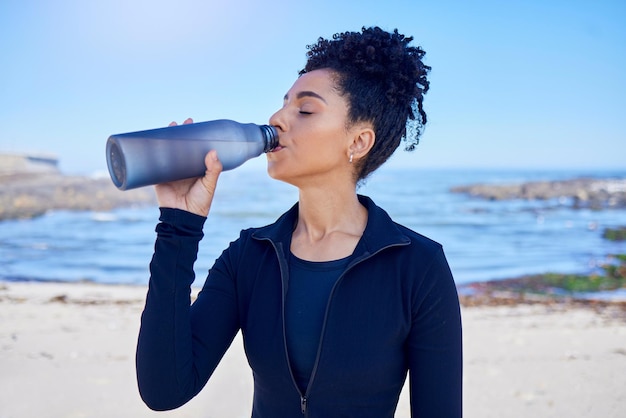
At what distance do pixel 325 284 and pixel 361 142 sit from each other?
1.58 feet

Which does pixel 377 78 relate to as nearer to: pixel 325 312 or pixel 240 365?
pixel 325 312

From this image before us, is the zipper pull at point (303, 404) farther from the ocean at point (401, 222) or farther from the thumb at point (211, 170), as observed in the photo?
the ocean at point (401, 222)

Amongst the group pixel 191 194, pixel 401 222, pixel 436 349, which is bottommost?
pixel 436 349

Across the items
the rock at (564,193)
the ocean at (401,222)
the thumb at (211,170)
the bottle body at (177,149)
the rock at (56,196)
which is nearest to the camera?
the bottle body at (177,149)

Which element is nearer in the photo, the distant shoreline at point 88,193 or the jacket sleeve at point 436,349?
the jacket sleeve at point 436,349

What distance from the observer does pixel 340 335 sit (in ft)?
5.77

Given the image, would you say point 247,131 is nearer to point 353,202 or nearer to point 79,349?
point 353,202

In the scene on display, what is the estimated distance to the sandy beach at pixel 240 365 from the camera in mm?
4762

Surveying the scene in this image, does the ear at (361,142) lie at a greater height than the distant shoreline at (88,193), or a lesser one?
lesser

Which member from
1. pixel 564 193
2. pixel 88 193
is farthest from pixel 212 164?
pixel 564 193

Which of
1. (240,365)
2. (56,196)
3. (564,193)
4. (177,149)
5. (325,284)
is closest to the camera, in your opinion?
(177,149)

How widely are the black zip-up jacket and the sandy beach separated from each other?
118 inches

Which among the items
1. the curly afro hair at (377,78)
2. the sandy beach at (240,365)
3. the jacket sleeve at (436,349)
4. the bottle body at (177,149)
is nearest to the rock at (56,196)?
the sandy beach at (240,365)

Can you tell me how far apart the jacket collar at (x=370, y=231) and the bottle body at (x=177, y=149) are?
1.01ft
